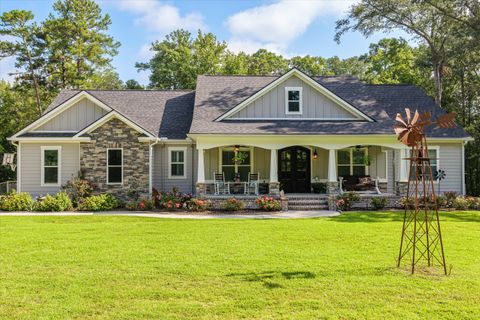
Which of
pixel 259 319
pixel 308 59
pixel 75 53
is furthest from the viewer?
pixel 308 59

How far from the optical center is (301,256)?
7551mm

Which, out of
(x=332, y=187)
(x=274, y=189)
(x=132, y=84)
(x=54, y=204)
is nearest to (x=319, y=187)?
(x=332, y=187)

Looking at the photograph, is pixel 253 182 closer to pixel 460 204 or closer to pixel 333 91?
pixel 333 91

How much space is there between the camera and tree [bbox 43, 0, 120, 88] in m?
32.4

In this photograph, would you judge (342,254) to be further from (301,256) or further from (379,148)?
(379,148)

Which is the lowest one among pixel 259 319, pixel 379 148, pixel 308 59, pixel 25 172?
pixel 259 319

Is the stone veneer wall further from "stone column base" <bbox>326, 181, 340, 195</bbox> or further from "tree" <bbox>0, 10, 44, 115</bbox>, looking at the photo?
"tree" <bbox>0, 10, 44, 115</bbox>

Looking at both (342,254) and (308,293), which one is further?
(342,254)

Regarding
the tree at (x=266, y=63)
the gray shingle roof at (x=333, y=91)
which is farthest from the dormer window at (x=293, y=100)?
the tree at (x=266, y=63)

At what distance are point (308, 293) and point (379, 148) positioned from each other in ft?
49.5

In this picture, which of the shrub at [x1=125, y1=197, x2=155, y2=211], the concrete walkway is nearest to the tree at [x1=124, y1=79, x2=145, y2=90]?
the shrub at [x1=125, y1=197, x2=155, y2=211]

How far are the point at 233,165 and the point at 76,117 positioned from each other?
8.07m

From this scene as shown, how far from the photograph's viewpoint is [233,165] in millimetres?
18719

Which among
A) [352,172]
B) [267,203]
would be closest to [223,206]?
[267,203]
